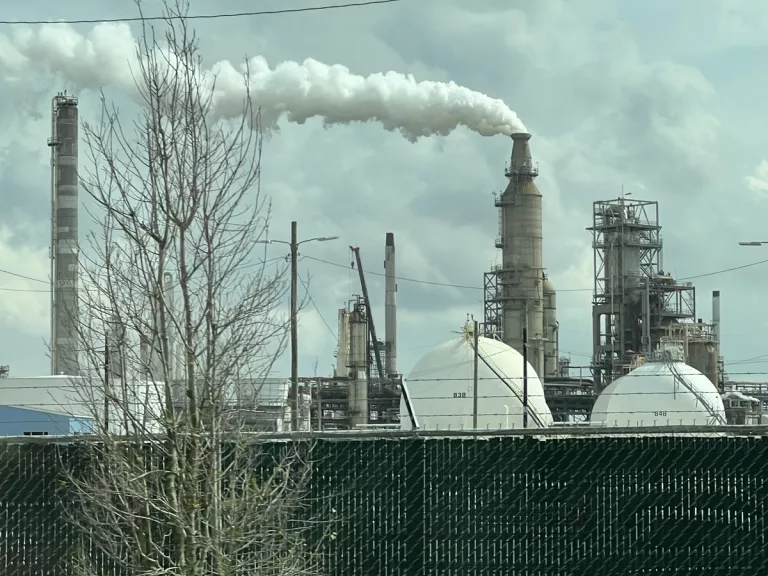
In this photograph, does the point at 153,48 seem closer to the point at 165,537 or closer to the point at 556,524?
the point at 165,537

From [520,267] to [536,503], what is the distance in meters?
53.1

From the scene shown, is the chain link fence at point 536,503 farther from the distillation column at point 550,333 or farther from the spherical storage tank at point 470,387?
the distillation column at point 550,333

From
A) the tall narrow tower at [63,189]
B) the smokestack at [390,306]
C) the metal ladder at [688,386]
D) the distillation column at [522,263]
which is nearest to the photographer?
the metal ladder at [688,386]

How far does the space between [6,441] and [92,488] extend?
6.80 feet

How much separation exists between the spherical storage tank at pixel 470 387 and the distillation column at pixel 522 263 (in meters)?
16.6

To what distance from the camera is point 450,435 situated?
10523 mm

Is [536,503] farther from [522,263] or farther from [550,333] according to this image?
[550,333]

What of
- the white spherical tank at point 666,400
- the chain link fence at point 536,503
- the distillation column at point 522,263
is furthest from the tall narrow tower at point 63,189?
the chain link fence at point 536,503

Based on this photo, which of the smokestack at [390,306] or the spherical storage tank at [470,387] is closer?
the spherical storage tank at [470,387]

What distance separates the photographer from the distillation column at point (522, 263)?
2494 inches

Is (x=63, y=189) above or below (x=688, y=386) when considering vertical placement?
above

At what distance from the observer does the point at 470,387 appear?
4234 cm

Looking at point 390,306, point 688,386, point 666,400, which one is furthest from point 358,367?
point 688,386

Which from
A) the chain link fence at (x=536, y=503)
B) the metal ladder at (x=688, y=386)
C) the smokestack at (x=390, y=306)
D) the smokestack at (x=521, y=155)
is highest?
the smokestack at (x=521, y=155)
